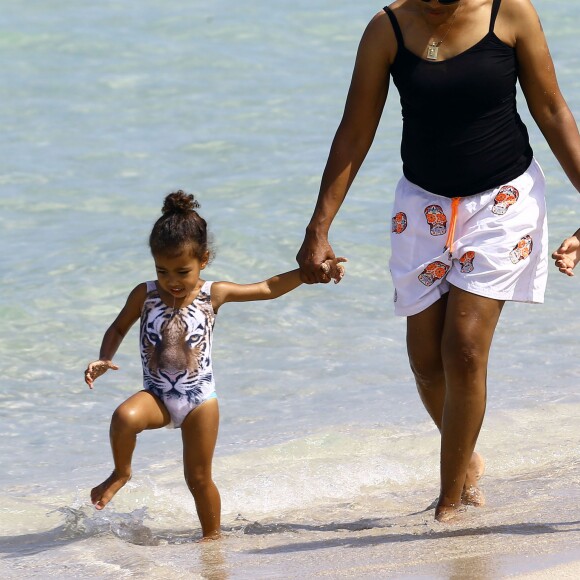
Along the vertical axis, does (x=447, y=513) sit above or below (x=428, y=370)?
below

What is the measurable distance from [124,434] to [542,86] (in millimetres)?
1847

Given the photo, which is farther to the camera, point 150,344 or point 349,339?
point 349,339

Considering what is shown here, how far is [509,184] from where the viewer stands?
4.07 metres

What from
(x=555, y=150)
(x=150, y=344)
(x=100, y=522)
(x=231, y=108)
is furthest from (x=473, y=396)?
(x=231, y=108)

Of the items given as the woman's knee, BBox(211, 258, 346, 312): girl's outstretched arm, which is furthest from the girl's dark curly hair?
the woman's knee

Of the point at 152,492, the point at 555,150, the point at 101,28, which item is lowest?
the point at 152,492

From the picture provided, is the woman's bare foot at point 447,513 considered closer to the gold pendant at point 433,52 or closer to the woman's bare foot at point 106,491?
the woman's bare foot at point 106,491

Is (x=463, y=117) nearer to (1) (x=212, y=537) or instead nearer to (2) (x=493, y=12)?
(2) (x=493, y=12)

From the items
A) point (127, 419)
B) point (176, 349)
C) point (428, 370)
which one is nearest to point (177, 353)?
point (176, 349)

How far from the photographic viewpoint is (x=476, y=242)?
4.06 metres

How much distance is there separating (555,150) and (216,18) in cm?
1038

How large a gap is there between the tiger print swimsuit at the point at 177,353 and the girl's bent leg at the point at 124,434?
0.09 metres

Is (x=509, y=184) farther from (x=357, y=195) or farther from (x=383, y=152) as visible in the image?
(x=383, y=152)

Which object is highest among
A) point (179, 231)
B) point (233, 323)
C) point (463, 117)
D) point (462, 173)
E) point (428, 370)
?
point (463, 117)
